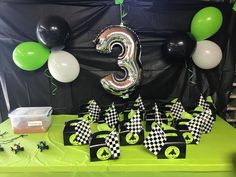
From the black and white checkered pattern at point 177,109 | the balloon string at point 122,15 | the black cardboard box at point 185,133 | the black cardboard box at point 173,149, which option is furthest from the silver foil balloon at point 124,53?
the black cardboard box at point 173,149

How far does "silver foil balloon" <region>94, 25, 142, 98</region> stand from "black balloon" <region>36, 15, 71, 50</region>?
1.14ft

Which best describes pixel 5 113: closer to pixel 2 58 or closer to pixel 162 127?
pixel 2 58

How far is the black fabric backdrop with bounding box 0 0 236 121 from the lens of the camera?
7.63ft

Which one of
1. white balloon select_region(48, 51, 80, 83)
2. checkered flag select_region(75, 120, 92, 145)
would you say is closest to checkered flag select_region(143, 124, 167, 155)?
checkered flag select_region(75, 120, 92, 145)

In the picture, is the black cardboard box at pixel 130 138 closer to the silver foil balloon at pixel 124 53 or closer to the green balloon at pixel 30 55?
the silver foil balloon at pixel 124 53

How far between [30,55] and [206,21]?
1786mm

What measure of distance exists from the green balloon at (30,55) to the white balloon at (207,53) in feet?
5.22

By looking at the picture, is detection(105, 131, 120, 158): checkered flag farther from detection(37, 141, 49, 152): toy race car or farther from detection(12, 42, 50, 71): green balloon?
detection(12, 42, 50, 71): green balloon

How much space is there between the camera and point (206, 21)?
210cm

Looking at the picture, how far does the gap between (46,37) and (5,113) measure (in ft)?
3.98

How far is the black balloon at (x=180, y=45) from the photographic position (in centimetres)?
212

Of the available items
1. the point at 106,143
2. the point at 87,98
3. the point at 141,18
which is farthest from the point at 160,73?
the point at 106,143

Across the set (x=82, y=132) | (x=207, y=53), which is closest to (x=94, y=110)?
(x=82, y=132)

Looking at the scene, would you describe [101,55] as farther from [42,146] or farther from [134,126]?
[42,146]
